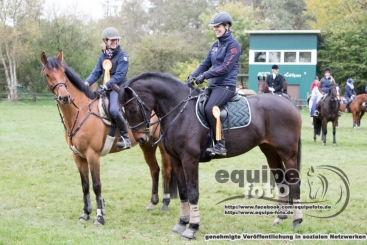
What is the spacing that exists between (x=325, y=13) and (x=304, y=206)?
4554 centimetres

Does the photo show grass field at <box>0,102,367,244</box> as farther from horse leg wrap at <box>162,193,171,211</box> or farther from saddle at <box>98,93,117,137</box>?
saddle at <box>98,93,117,137</box>

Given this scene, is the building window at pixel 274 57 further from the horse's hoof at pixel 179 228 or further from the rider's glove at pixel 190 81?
the horse's hoof at pixel 179 228

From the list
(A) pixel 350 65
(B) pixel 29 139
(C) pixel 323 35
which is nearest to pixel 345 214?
(B) pixel 29 139

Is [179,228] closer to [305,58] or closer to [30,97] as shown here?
[305,58]

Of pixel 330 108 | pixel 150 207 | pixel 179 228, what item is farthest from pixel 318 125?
pixel 179 228

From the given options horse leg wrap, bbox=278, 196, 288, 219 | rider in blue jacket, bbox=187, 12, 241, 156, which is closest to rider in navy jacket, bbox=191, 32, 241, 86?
rider in blue jacket, bbox=187, 12, 241, 156

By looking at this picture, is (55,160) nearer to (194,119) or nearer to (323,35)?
(194,119)

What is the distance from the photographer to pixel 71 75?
23.6 feet

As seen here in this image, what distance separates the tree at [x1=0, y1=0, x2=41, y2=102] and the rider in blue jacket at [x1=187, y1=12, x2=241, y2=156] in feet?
123

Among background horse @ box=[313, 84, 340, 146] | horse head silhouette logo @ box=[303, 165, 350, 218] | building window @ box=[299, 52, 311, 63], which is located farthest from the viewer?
building window @ box=[299, 52, 311, 63]

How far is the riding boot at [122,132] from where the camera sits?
7.37m

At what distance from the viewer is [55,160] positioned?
42.4 feet

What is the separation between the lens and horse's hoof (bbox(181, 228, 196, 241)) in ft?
20.3

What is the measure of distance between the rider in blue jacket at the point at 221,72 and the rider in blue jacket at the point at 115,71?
4.74ft
